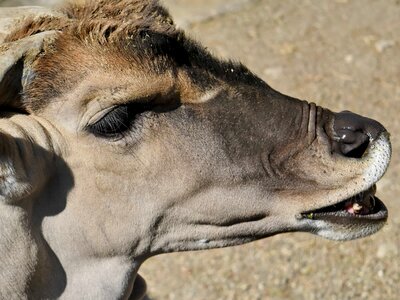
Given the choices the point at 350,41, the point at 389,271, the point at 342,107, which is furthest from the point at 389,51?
the point at 389,271

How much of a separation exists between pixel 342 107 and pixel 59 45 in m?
4.85

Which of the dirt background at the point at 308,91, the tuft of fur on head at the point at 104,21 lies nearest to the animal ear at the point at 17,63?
the tuft of fur on head at the point at 104,21

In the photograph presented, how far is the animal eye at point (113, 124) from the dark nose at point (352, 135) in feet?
2.68

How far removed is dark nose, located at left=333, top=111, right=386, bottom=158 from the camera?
3789mm

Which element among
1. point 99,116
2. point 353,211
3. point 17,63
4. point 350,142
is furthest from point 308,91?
point 17,63

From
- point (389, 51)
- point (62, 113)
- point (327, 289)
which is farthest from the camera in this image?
point (389, 51)

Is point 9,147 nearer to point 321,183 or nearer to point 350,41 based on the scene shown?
point 321,183

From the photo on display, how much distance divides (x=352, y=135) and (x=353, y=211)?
333mm

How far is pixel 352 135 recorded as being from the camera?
3.78m

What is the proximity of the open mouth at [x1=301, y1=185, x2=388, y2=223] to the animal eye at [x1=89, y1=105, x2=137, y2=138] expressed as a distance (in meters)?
0.78

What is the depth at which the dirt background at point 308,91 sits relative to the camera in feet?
21.2

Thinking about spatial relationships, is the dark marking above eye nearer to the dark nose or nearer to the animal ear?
the animal ear

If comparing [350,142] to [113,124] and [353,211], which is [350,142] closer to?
[353,211]

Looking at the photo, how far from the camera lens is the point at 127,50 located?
3.63m
